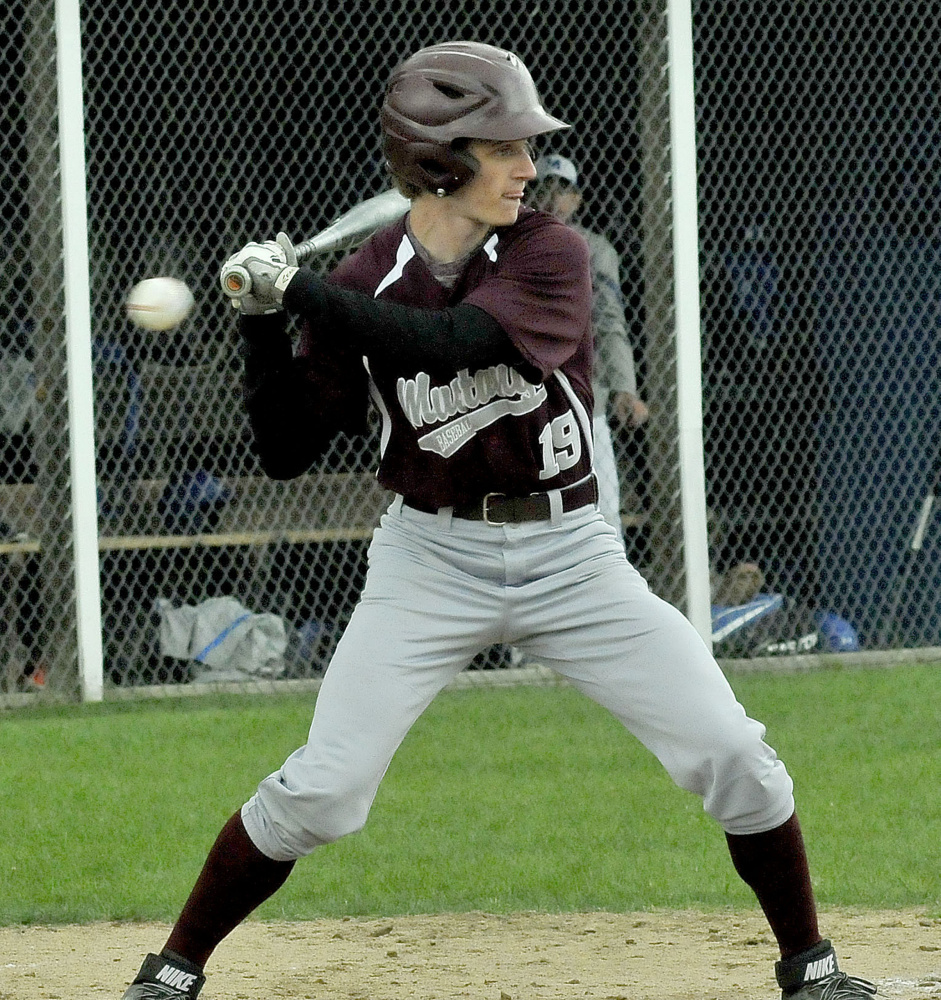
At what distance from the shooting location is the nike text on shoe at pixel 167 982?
9.75 feet

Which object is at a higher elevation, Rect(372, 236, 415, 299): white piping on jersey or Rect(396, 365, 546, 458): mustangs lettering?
Rect(372, 236, 415, 299): white piping on jersey

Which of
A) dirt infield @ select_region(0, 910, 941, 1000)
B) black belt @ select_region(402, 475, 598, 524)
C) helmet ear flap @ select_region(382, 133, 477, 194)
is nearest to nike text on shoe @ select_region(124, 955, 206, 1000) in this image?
dirt infield @ select_region(0, 910, 941, 1000)

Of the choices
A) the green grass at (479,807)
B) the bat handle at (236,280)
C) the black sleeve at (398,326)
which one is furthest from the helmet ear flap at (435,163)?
the green grass at (479,807)

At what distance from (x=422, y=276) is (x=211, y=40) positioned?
4.84 m

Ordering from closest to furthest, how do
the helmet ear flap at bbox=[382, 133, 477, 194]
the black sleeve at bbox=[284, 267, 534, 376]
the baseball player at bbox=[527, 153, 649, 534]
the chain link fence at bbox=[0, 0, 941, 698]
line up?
the black sleeve at bbox=[284, 267, 534, 376] → the helmet ear flap at bbox=[382, 133, 477, 194] → the baseball player at bbox=[527, 153, 649, 534] → the chain link fence at bbox=[0, 0, 941, 698]

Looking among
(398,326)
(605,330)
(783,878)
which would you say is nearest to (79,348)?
(605,330)

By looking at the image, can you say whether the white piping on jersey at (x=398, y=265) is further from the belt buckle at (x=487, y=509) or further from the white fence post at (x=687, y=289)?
the white fence post at (x=687, y=289)

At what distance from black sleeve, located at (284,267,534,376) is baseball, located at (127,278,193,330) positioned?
39 centimetres

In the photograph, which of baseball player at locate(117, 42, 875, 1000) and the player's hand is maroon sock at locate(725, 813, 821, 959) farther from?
the player's hand

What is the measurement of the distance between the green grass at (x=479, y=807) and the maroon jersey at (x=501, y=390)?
4.85 ft

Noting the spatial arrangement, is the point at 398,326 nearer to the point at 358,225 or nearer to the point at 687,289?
the point at 358,225

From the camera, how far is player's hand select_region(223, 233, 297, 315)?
2.94 meters

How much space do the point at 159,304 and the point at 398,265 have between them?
0.44 meters

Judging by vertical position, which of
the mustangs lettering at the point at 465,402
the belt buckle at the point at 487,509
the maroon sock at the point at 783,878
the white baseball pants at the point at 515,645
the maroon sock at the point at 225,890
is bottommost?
the maroon sock at the point at 225,890
